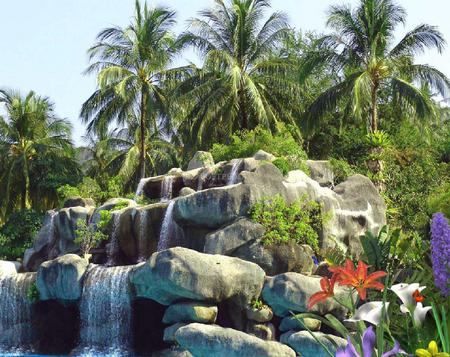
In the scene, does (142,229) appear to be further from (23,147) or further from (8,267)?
(23,147)

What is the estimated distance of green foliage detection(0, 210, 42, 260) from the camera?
83.8 feet

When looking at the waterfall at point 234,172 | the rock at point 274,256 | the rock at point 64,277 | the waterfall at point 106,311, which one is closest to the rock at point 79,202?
the waterfall at point 234,172

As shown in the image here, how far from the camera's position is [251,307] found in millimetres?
13727

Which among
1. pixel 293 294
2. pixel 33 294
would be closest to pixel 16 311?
pixel 33 294

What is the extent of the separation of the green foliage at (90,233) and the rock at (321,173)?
6.20 meters

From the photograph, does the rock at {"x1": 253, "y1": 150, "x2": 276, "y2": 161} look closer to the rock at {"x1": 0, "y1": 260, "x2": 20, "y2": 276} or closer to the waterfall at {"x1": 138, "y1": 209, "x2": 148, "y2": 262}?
the waterfall at {"x1": 138, "y1": 209, "x2": 148, "y2": 262}

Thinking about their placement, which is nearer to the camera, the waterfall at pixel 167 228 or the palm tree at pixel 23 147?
the waterfall at pixel 167 228

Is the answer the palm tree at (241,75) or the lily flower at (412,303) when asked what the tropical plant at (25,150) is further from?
the lily flower at (412,303)

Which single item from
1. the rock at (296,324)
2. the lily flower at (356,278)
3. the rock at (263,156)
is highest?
the rock at (263,156)

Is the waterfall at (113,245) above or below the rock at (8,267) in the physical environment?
above

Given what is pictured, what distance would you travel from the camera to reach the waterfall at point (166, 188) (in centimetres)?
2069

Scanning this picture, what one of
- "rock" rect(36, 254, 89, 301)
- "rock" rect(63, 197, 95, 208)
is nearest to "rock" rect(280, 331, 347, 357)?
"rock" rect(36, 254, 89, 301)

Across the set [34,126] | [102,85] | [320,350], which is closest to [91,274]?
[320,350]

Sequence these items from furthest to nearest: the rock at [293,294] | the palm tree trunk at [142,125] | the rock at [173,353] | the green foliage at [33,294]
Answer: the palm tree trunk at [142,125] → the green foliage at [33,294] → the rock at [173,353] → the rock at [293,294]
